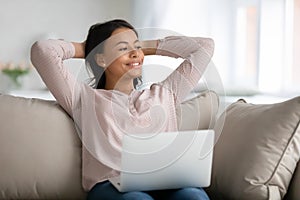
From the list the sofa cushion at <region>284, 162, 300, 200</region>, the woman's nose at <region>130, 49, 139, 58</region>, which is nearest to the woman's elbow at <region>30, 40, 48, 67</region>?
the woman's nose at <region>130, 49, 139, 58</region>

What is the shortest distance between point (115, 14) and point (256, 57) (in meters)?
1.16

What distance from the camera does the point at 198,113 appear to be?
2117 millimetres

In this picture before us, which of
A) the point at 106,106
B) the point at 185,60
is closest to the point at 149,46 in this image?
the point at 185,60

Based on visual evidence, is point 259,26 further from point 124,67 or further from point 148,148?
point 148,148

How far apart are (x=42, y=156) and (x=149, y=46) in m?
0.61

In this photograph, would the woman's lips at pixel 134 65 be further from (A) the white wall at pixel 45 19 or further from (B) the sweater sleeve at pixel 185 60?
(A) the white wall at pixel 45 19

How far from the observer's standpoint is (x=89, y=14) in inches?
158

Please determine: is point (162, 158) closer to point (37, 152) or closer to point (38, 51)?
point (37, 152)

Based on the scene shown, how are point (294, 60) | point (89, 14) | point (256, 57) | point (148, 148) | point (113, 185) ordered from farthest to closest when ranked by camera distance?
1. point (89, 14)
2. point (256, 57)
3. point (294, 60)
4. point (113, 185)
5. point (148, 148)

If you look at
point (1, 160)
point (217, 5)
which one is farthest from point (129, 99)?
point (217, 5)

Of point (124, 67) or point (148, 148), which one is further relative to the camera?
point (124, 67)

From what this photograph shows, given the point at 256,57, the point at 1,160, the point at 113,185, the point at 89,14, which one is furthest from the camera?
the point at 89,14

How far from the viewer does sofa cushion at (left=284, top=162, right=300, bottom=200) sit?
Answer: 1.76m

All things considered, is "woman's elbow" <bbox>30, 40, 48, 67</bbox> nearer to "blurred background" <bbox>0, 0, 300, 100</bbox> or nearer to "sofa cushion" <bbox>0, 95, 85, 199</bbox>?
"sofa cushion" <bbox>0, 95, 85, 199</bbox>
